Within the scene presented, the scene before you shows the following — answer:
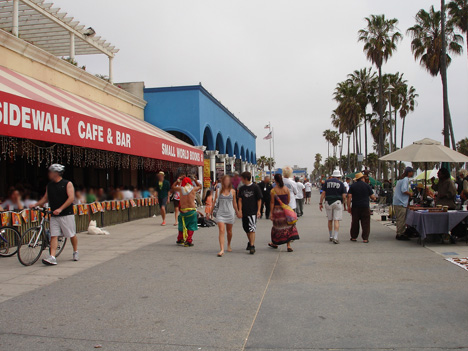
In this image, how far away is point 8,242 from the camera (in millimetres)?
8539

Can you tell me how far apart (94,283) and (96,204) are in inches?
281

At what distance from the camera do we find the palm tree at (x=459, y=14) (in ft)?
84.7

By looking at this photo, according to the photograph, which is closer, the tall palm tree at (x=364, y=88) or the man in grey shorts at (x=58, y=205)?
the man in grey shorts at (x=58, y=205)

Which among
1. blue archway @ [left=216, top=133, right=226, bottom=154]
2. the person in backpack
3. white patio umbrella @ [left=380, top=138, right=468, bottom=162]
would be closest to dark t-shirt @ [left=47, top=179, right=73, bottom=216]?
the person in backpack

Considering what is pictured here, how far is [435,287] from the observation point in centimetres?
596

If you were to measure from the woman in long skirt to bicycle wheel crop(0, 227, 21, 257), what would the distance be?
490 centimetres

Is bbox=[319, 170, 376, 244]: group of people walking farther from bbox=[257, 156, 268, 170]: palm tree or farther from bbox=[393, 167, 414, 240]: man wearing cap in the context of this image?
bbox=[257, 156, 268, 170]: palm tree

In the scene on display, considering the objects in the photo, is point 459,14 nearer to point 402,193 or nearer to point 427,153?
point 427,153

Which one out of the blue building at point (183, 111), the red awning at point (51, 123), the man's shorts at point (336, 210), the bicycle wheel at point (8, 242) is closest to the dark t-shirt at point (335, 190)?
the man's shorts at point (336, 210)

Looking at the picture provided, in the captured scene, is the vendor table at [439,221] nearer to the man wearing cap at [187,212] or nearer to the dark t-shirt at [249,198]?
the dark t-shirt at [249,198]

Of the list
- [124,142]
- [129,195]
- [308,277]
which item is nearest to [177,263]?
[308,277]

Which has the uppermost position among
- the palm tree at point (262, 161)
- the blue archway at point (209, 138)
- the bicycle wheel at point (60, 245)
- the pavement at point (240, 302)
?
the palm tree at point (262, 161)

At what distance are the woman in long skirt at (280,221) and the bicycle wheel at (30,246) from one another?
4392 millimetres

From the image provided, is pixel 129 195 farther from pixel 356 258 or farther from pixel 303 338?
pixel 303 338
